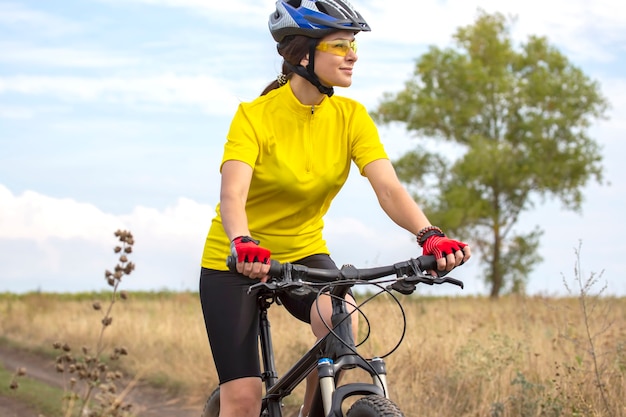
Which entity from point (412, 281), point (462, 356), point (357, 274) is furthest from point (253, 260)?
point (462, 356)

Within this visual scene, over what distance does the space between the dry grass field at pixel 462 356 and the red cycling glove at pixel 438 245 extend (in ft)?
8.92

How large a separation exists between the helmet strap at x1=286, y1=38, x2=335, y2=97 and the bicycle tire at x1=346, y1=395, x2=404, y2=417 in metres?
1.58

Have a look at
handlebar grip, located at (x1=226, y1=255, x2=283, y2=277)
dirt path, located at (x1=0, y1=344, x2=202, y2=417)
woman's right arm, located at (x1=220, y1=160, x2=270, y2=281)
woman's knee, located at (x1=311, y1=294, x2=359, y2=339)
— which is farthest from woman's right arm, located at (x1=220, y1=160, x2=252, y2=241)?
dirt path, located at (x1=0, y1=344, x2=202, y2=417)

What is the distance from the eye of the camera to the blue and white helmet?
3.95 meters

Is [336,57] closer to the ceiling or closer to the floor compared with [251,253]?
closer to the ceiling

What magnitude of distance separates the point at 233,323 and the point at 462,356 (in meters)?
4.27

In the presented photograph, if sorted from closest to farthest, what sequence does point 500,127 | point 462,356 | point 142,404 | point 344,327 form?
point 344,327 → point 462,356 → point 142,404 → point 500,127

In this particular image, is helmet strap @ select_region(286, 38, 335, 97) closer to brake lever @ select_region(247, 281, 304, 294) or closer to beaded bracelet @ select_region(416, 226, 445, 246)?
beaded bracelet @ select_region(416, 226, 445, 246)

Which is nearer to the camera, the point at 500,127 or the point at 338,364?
the point at 338,364

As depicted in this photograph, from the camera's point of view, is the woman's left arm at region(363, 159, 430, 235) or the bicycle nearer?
the bicycle

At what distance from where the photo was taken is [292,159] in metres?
4.11

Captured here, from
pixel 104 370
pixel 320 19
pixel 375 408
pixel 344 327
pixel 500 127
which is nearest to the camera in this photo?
pixel 375 408

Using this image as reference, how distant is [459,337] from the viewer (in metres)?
9.04

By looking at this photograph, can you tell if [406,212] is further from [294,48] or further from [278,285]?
[278,285]
